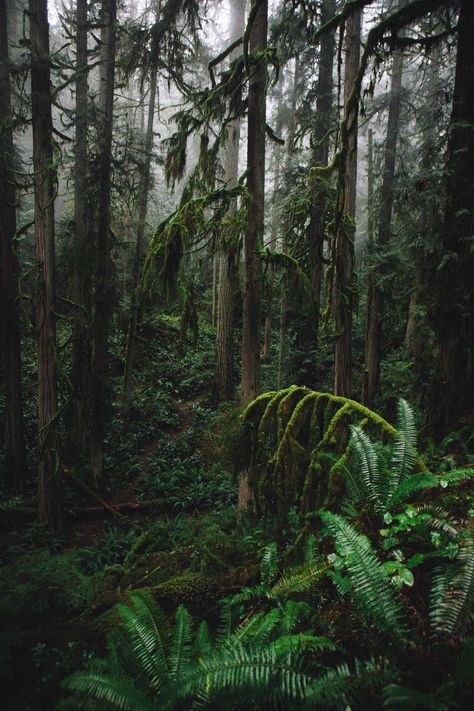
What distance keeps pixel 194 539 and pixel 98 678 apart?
16.5 ft

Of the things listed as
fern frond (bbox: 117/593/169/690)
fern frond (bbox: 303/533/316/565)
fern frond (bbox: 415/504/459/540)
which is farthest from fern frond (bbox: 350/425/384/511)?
fern frond (bbox: 117/593/169/690)

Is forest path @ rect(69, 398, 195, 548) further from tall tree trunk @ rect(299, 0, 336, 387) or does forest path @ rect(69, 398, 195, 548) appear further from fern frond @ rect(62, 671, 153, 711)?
fern frond @ rect(62, 671, 153, 711)

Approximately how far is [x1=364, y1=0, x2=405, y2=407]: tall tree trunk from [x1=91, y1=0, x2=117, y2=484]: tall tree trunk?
8.18m

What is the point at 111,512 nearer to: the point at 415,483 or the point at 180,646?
the point at 180,646

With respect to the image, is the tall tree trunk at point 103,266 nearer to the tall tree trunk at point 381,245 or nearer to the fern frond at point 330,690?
the tall tree trunk at point 381,245

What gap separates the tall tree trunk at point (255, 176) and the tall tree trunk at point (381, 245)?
7115 millimetres

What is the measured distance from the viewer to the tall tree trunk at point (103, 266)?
1038 cm

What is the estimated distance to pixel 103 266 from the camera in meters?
10.8

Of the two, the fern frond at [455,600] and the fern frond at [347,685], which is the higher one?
the fern frond at [455,600]

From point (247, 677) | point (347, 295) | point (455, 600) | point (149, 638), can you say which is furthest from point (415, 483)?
point (347, 295)

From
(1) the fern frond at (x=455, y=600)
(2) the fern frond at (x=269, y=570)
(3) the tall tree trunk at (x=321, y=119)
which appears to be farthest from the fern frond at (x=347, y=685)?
(3) the tall tree trunk at (x=321, y=119)

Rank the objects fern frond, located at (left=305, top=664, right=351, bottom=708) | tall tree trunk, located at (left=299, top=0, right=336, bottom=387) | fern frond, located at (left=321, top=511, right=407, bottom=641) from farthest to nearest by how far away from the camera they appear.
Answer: tall tree trunk, located at (left=299, top=0, right=336, bottom=387)
fern frond, located at (left=321, top=511, right=407, bottom=641)
fern frond, located at (left=305, top=664, right=351, bottom=708)

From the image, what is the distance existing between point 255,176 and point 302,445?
477 centimetres

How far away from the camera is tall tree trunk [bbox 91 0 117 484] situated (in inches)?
409
